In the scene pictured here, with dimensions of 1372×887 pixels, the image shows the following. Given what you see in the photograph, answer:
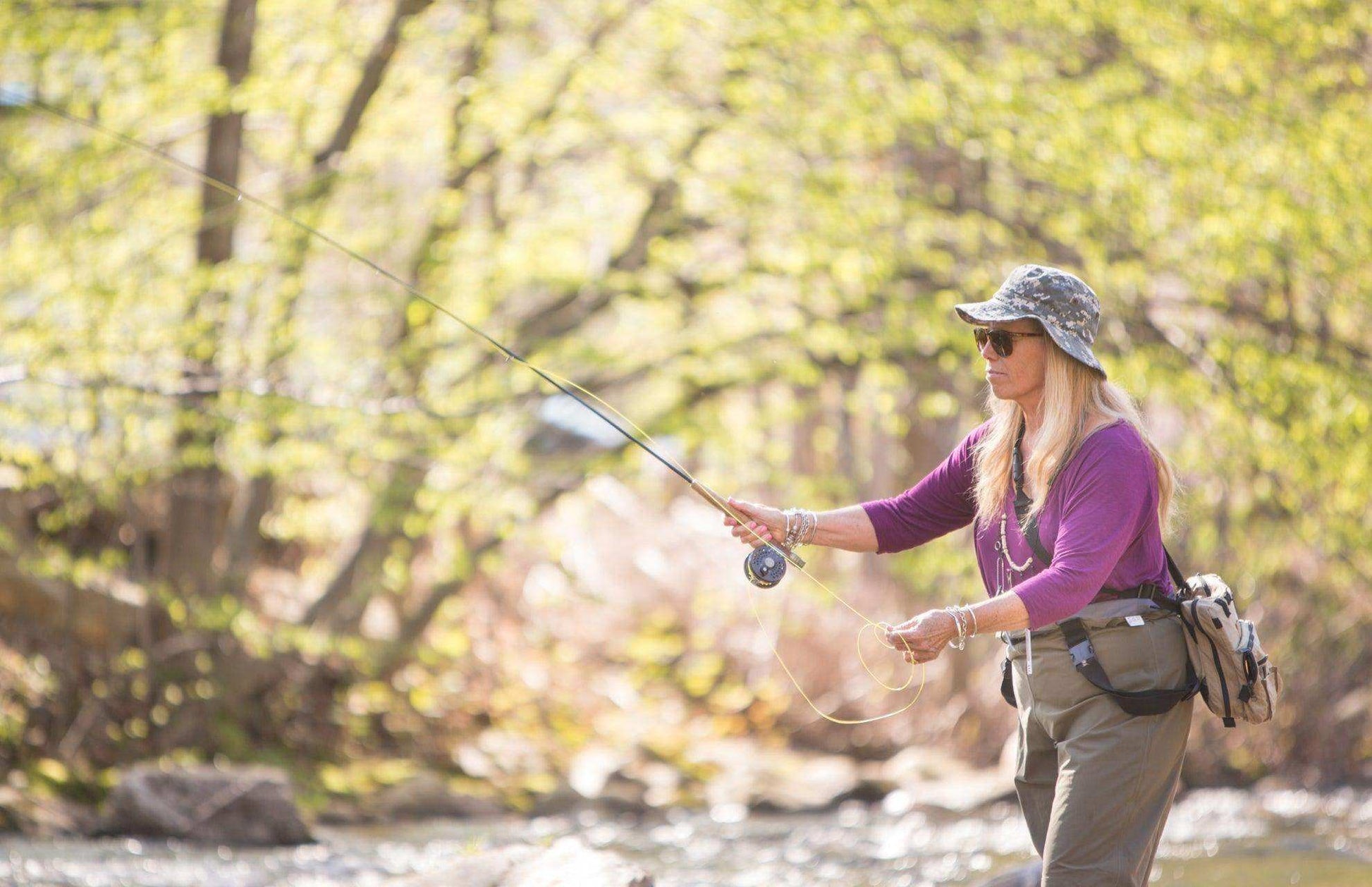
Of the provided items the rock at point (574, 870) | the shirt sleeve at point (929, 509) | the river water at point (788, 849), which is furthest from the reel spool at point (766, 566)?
the river water at point (788, 849)

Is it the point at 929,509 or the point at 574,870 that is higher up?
the point at 929,509

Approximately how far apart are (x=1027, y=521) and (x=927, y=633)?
1.24 feet

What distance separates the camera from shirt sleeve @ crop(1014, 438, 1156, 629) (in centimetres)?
278

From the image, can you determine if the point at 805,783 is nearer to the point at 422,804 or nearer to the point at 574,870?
the point at 422,804

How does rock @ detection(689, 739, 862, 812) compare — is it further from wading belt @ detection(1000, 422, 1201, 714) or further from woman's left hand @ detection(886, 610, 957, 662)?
woman's left hand @ detection(886, 610, 957, 662)

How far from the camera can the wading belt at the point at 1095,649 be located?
296 cm

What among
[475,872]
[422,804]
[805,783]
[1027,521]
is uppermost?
[1027,521]

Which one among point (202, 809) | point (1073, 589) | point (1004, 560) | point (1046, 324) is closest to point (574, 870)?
point (1004, 560)

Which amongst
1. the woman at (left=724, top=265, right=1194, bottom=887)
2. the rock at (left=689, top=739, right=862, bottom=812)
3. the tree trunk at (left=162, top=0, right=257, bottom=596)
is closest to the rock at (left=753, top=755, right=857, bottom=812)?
the rock at (left=689, top=739, right=862, bottom=812)

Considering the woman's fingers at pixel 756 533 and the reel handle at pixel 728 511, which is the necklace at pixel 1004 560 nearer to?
the reel handle at pixel 728 511

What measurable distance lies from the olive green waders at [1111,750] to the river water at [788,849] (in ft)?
10.9

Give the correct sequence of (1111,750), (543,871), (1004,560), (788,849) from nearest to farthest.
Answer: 1. (1111,750)
2. (1004,560)
3. (543,871)
4. (788,849)

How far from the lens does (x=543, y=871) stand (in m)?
4.35

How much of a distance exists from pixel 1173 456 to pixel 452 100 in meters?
4.78
